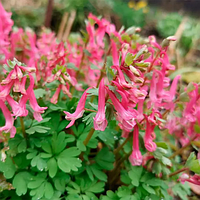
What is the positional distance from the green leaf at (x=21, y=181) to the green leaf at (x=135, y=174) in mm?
457

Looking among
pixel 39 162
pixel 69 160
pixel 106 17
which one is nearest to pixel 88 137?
pixel 69 160

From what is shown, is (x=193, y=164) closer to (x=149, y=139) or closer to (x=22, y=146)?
(x=149, y=139)

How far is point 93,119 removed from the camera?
0.81 meters

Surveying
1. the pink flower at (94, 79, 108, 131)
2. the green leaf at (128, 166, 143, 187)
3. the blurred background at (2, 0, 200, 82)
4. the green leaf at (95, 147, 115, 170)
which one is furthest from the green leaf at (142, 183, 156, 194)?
the blurred background at (2, 0, 200, 82)

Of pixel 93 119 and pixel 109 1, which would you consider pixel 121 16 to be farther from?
pixel 93 119

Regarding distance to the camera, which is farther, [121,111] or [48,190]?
[48,190]

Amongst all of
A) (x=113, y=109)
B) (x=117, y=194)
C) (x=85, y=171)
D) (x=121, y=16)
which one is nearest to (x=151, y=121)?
(x=113, y=109)

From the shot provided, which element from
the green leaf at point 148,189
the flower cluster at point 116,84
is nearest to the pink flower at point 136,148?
the flower cluster at point 116,84

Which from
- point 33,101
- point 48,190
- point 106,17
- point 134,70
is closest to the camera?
point 134,70

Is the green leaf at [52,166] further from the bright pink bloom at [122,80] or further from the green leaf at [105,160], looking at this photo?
the bright pink bloom at [122,80]

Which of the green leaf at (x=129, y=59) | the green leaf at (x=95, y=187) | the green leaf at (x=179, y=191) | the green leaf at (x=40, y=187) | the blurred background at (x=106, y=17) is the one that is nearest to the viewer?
the green leaf at (x=129, y=59)

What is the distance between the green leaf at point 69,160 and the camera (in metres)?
0.92

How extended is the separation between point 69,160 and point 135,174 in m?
0.32

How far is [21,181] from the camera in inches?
Answer: 37.8
